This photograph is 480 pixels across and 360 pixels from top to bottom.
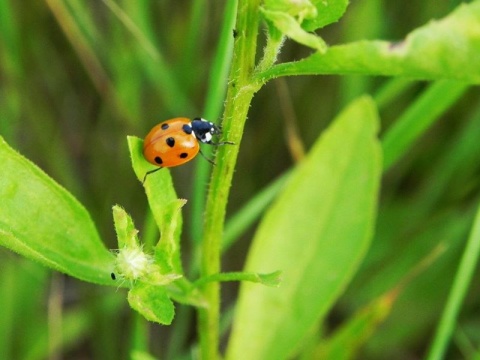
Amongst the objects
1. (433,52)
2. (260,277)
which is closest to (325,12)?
(433,52)

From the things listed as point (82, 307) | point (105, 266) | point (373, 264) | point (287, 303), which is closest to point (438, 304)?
point (373, 264)

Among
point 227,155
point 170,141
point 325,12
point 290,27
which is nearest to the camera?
point 290,27

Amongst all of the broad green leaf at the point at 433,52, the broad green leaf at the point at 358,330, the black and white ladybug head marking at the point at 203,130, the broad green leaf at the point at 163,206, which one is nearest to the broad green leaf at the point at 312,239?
the broad green leaf at the point at 358,330

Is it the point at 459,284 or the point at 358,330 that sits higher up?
the point at 358,330

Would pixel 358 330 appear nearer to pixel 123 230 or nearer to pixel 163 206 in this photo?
pixel 163 206

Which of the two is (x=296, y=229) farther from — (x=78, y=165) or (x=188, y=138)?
(x=78, y=165)

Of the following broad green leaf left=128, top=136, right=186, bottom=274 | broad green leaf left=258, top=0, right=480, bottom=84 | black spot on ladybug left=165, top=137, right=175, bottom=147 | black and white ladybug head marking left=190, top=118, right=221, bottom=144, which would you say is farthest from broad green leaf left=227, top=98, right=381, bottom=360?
broad green leaf left=258, top=0, right=480, bottom=84
